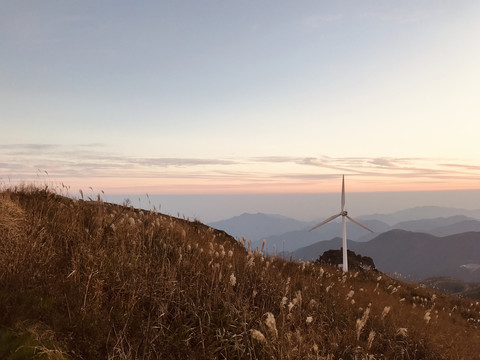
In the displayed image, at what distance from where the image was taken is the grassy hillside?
4688 mm

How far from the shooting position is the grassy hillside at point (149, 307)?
469 cm

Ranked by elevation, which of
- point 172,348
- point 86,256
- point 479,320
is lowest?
point 479,320

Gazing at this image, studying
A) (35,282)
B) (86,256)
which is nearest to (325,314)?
(86,256)

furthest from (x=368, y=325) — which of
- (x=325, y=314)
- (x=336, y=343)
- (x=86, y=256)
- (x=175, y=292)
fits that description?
(x=86, y=256)

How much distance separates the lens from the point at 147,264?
6.96 m

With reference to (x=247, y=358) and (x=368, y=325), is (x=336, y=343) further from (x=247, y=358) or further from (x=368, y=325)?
(x=368, y=325)

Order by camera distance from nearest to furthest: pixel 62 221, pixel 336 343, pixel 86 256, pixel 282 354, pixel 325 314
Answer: pixel 282 354 → pixel 336 343 → pixel 86 256 → pixel 325 314 → pixel 62 221

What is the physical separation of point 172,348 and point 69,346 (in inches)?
54.3

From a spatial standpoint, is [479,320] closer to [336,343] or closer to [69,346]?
[336,343]

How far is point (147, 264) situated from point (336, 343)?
147 inches

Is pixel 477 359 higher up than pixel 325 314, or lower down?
lower down

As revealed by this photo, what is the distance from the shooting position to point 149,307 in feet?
19.1

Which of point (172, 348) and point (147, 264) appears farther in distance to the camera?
point (147, 264)

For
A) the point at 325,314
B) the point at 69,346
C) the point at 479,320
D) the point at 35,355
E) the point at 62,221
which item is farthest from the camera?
the point at 479,320
